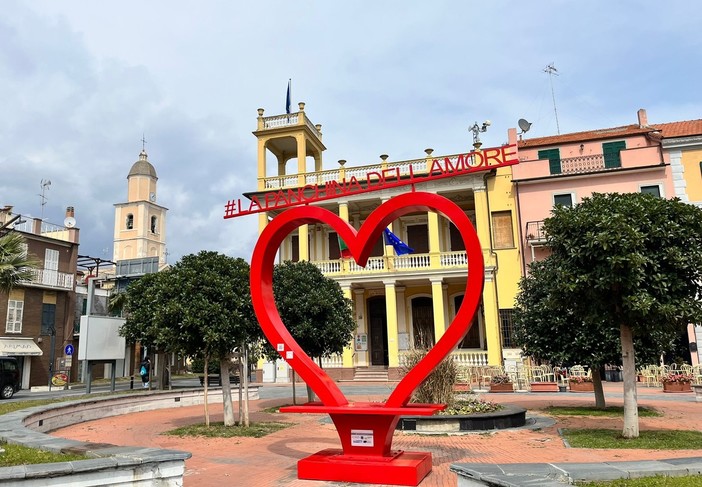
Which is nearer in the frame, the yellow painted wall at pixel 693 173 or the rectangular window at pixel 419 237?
the yellow painted wall at pixel 693 173

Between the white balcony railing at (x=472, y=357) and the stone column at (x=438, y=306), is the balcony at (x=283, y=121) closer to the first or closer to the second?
the stone column at (x=438, y=306)

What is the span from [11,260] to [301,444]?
28.9 ft

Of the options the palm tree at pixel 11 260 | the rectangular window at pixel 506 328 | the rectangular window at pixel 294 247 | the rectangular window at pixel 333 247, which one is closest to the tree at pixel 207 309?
the palm tree at pixel 11 260

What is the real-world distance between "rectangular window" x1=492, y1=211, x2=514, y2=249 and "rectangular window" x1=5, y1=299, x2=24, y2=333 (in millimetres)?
25536

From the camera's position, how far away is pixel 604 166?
82.6 ft

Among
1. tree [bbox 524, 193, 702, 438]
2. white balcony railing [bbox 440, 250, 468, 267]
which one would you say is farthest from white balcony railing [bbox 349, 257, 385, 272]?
tree [bbox 524, 193, 702, 438]

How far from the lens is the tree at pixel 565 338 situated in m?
12.9

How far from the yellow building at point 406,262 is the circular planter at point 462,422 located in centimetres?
1272

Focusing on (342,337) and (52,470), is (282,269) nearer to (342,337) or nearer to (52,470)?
(342,337)

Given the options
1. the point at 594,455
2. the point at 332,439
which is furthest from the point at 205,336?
the point at 594,455

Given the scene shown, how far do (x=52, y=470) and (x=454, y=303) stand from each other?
24.2 metres

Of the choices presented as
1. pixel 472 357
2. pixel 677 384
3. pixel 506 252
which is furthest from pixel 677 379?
pixel 506 252

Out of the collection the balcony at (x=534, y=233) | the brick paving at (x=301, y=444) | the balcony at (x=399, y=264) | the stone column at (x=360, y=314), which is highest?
the balcony at (x=534, y=233)

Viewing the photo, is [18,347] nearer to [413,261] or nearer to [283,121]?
[283,121]
